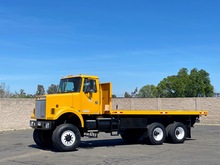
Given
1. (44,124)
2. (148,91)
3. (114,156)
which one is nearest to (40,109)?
(44,124)

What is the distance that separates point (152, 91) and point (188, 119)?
272 feet

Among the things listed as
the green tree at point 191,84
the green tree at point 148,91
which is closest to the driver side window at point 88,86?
the green tree at point 191,84

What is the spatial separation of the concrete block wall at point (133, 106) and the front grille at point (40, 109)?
13.9m

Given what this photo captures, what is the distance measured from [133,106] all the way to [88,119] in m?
24.8

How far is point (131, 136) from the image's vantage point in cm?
1969

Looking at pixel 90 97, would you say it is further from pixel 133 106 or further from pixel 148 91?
pixel 148 91

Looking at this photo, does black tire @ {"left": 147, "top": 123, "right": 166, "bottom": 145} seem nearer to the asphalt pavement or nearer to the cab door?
the asphalt pavement

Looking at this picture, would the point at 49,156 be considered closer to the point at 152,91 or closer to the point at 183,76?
the point at 183,76

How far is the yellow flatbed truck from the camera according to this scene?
1603cm

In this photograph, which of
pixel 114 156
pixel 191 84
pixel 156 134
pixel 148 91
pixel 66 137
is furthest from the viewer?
pixel 148 91

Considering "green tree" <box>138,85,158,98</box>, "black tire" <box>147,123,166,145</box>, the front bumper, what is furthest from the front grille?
"green tree" <box>138,85,158,98</box>

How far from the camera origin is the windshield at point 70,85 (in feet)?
55.9

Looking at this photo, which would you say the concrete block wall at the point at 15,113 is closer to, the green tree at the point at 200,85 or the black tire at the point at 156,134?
the black tire at the point at 156,134

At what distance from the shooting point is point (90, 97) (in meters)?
17.2
